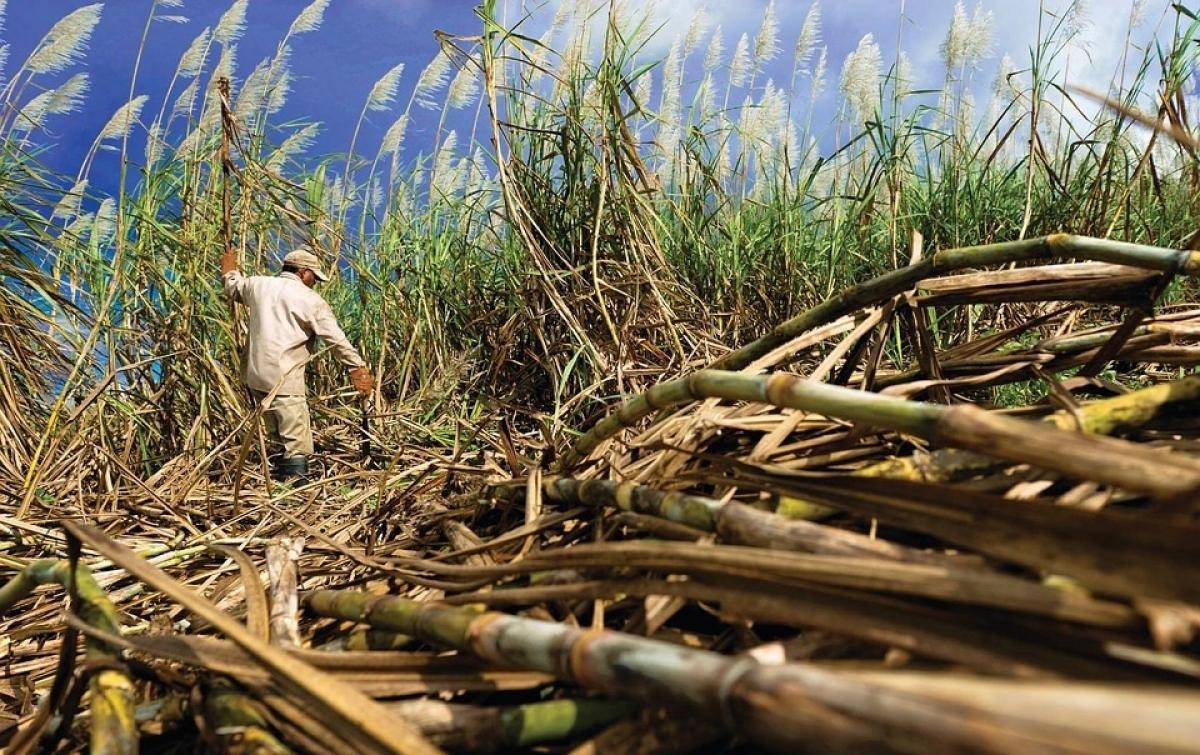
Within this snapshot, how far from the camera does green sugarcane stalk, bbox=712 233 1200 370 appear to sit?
80cm

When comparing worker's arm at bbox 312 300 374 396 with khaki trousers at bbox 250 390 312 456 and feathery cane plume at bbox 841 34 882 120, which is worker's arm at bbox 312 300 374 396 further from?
feathery cane plume at bbox 841 34 882 120

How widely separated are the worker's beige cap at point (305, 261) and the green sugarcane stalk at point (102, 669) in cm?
407

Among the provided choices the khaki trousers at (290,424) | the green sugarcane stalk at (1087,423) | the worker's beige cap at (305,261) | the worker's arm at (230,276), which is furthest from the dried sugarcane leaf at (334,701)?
the worker's beige cap at (305,261)

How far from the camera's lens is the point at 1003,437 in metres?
0.44

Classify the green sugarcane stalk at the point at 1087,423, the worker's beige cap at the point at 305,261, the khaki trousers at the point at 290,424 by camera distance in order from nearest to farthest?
the green sugarcane stalk at the point at 1087,423 < the khaki trousers at the point at 290,424 < the worker's beige cap at the point at 305,261

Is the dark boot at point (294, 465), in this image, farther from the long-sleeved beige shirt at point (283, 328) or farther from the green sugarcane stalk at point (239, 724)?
the green sugarcane stalk at point (239, 724)

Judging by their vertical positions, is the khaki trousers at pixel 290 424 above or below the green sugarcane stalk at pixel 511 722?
below

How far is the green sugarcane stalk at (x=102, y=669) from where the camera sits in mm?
514

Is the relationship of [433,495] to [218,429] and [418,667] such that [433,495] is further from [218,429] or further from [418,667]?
[218,429]

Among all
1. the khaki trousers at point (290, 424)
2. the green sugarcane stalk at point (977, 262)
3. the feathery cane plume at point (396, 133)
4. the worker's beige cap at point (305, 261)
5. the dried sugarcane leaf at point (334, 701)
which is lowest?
the khaki trousers at point (290, 424)

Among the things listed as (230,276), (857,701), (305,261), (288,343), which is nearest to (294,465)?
(288,343)

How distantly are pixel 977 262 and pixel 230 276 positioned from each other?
3.57 m

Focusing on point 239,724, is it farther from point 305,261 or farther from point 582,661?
point 305,261

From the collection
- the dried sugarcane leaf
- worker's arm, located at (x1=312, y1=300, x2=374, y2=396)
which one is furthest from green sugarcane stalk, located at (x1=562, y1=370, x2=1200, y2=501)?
worker's arm, located at (x1=312, y1=300, x2=374, y2=396)
